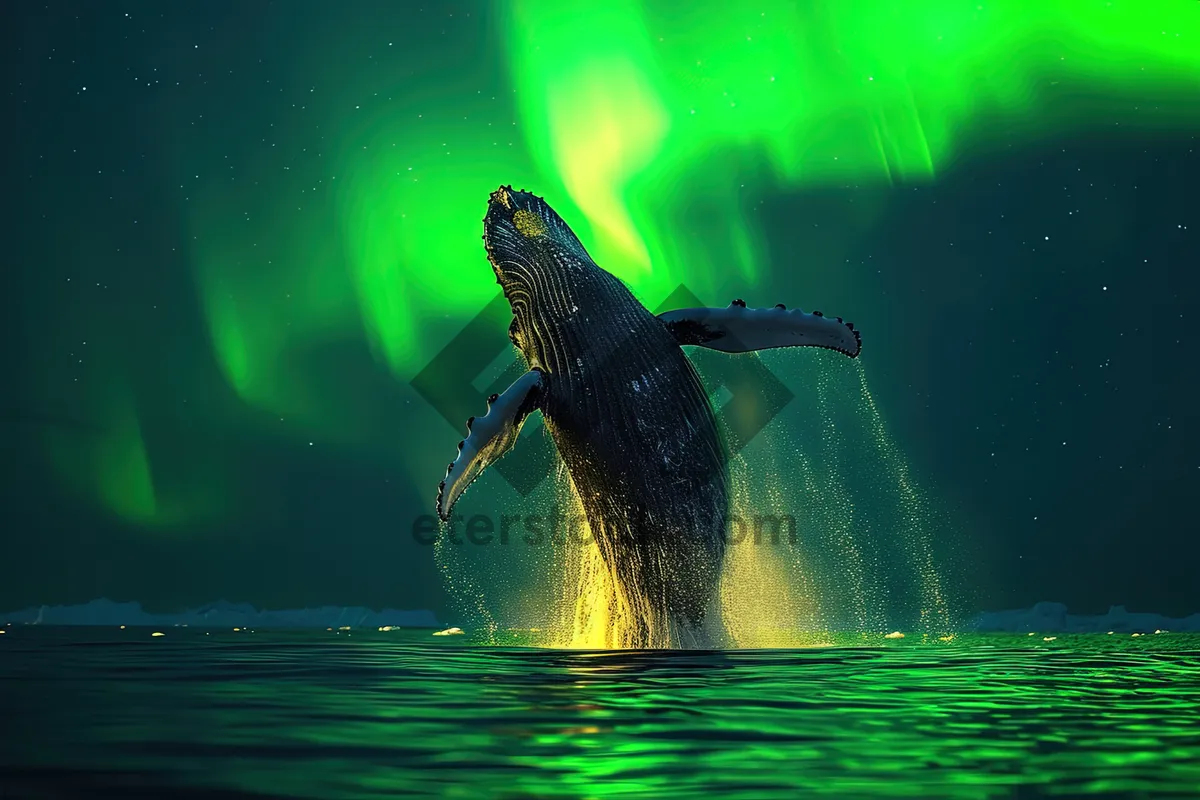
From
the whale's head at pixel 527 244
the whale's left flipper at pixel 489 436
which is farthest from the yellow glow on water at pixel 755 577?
the whale's head at pixel 527 244

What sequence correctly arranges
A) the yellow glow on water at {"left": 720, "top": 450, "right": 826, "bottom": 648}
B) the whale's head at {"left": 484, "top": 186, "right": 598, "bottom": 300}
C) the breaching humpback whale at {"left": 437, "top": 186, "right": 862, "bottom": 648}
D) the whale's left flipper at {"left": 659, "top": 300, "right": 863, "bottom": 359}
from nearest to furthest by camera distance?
the breaching humpback whale at {"left": 437, "top": 186, "right": 862, "bottom": 648} < the yellow glow on water at {"left": 720, "top": 450, "right": 826, "bottom": 648} < the whale's head at {"left": 484, "top": 186, "right": 598, "bottom": 300} < the whale's left flipper at {"left": 659, "top": 300, "right": 863, "bottom": 359}

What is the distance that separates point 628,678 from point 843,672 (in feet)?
6.04

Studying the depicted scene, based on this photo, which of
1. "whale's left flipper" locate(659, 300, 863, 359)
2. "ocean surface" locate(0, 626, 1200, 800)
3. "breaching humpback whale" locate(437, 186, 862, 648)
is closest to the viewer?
"ocean surface" locate(0, 626, 1200, 800)

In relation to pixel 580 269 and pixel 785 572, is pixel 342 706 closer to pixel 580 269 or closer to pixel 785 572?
pixel 580 269

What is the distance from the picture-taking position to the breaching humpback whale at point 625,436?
12.5 metres

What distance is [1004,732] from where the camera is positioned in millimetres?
5008

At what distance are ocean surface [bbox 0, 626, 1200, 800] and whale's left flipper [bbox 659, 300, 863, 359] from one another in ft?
18.8

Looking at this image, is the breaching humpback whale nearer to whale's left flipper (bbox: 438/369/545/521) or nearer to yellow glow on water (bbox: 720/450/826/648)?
whale's left flipper (bbox: 438/369/545/521)

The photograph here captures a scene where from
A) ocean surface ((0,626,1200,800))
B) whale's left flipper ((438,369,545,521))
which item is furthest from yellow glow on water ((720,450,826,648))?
ocean surface ((0,626,1200,800))

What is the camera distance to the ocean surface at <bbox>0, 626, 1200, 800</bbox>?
12.2 ft

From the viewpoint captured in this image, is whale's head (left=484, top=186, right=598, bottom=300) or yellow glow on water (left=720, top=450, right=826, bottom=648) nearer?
yellow glow on water (left=720, top=450, right=826, bottom=648)

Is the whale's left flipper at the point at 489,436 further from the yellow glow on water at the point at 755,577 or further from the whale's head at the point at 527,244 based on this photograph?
the yellow glow on water at the point at 755,577

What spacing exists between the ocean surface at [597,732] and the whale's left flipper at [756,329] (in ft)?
18.8

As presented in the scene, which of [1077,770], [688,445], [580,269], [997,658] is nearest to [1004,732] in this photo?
[1077,770]
